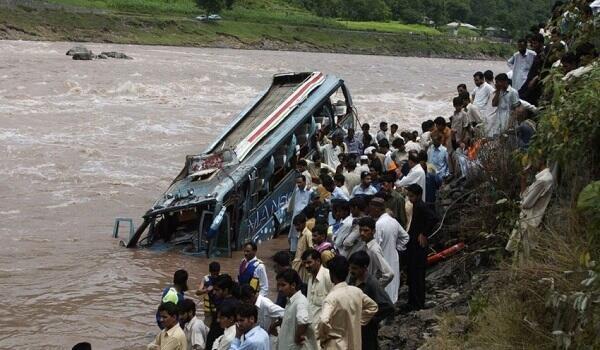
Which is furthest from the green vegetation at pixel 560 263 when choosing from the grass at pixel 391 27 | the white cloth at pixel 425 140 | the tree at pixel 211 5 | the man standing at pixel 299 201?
the grass at pixel 391 27

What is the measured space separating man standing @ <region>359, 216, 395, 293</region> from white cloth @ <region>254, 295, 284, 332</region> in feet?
3.10

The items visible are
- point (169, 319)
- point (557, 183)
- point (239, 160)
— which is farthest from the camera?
Result: point (239, 160)

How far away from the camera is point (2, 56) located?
4675cm

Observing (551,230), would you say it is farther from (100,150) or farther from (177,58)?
(177,58)

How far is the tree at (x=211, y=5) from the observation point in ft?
288

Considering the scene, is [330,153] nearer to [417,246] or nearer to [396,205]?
[396,205]

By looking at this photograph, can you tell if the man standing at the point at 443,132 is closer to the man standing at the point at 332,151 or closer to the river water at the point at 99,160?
the man standing at the point at 332,151

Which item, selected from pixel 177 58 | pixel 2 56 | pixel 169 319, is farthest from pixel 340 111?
pixel 177 58

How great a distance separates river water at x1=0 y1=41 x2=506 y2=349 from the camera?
11555 mm

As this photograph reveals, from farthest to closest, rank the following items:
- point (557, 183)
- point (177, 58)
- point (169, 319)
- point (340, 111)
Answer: point (177, 58)
point (340, 111)
point (557, 183)
point (169, 319)

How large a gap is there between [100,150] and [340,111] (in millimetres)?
9467

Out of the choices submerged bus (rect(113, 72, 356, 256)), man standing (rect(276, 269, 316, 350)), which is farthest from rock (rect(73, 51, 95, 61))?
man standing (rect(276, 269, 316, 350))

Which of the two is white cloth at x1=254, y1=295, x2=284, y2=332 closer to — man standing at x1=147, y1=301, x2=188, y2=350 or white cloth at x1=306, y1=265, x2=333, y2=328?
white cloth at x1=306, y1=265, x2=333, y2=328

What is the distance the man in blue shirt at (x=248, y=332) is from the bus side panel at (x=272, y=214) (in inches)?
299
